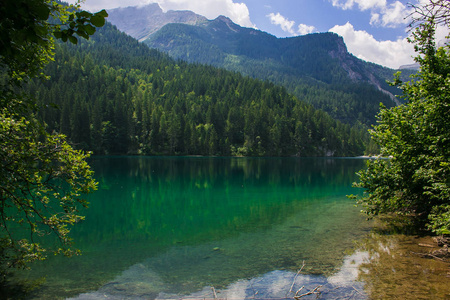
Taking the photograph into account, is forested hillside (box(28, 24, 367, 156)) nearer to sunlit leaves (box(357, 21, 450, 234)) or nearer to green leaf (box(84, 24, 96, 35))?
sunlit leaves (box(357, 21, 450, 234))

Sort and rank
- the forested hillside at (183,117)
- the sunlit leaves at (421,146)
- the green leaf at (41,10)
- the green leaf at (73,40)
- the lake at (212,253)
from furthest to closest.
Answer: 1. the forested hillside at (183,117)
2. the sunlit leaves at (421,146)
3. the lake at (212,253)
4. the green leaf at (73,40)
5. the green leaf at (41,10)

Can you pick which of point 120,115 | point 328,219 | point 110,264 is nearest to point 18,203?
point 110,264

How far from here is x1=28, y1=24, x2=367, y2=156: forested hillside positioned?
117500 mm

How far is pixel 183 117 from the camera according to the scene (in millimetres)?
138875

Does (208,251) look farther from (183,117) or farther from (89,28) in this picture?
(183,117)

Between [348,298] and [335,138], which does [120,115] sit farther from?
[348,298]

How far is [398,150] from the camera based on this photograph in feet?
51.4

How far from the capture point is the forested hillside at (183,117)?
385 feet

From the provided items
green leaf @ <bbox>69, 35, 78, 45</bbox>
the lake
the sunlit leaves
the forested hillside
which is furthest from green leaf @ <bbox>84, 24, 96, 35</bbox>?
the forested hillside

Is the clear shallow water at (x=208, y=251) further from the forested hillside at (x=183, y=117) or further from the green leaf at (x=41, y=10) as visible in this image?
the forested hillside at (x=183, y=117)

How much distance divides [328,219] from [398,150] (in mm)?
8561

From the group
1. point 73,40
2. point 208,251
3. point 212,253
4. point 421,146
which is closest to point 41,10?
point 73,40

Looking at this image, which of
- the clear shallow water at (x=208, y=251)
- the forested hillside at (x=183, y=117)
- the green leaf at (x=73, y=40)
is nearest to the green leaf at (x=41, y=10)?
the green leaf at (x=73, y=40)

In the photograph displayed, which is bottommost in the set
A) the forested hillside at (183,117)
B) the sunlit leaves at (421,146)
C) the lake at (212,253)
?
the lake at (212,253)
